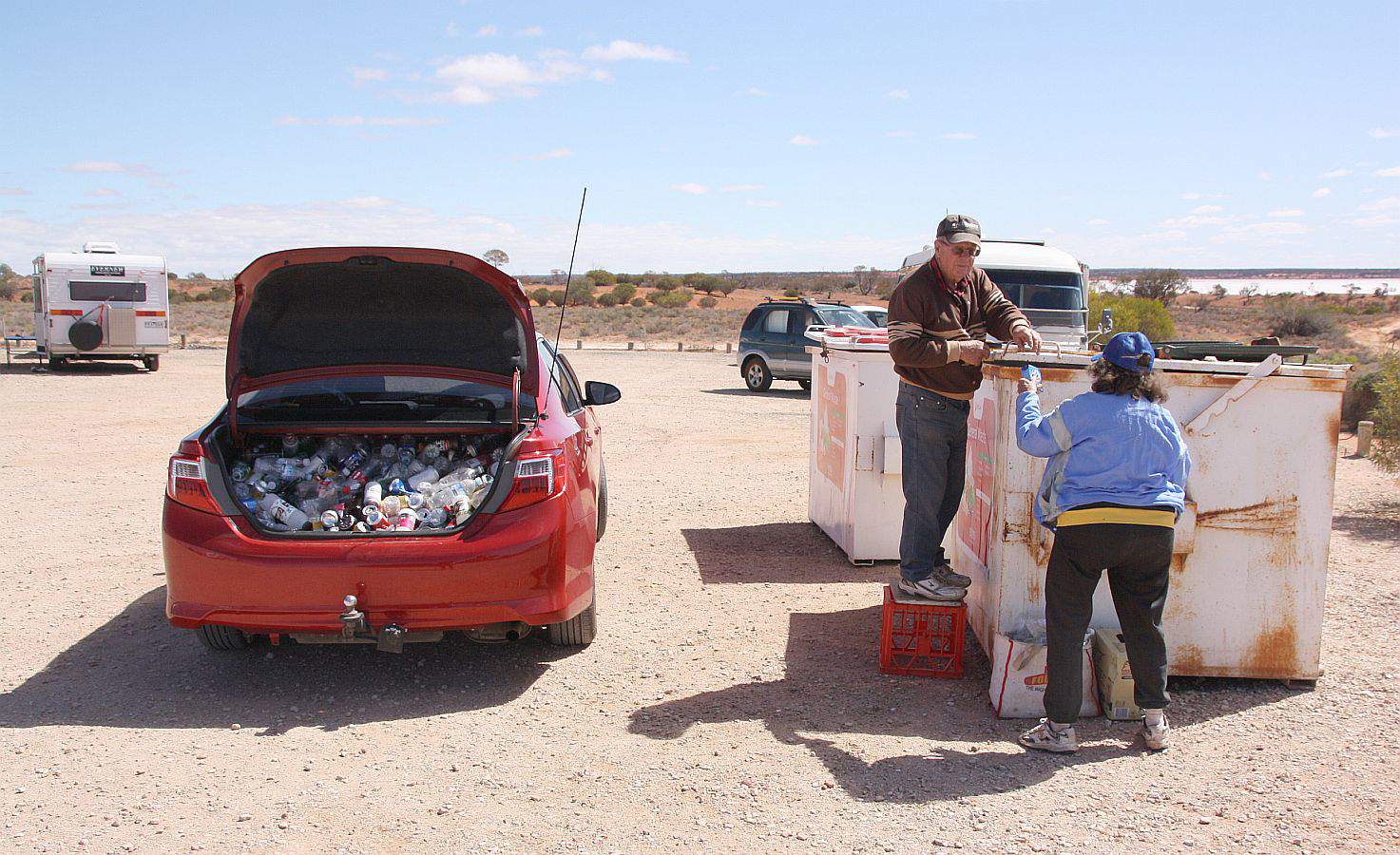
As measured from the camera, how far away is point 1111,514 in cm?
404

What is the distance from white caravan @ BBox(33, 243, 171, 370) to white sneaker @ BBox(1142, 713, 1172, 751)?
72.5 ft

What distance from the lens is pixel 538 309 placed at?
5712 cm

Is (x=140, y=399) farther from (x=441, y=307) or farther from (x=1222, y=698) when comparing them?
(x=1222, y=698)

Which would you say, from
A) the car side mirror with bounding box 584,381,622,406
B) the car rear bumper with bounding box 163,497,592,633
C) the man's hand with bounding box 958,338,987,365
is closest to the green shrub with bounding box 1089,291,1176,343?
the car side mirror with bounding box 584,381,622,406

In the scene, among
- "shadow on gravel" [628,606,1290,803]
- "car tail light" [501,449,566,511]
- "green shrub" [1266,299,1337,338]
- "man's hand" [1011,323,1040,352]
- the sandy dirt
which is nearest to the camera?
the sandy dirt

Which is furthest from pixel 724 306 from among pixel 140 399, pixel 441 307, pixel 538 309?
pixel 441 307

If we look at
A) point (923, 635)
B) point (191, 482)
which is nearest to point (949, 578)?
point (923, 635)

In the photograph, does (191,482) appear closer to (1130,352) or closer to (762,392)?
(1130,352)

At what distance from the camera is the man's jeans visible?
5.05 metres

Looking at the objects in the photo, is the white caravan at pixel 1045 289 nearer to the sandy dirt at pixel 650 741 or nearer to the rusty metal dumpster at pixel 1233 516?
the sandy dirt at pixel 650 741

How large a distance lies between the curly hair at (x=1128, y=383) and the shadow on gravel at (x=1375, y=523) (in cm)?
484

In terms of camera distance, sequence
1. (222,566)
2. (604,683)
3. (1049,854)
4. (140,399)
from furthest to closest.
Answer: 1. (140,399)
2. (604,683)
3. (222,566)
4. (1049,854)

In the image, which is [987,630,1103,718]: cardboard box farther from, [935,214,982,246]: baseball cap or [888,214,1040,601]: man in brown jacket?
[935,214,982,246]: baseball cap

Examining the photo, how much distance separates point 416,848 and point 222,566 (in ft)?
5.66
